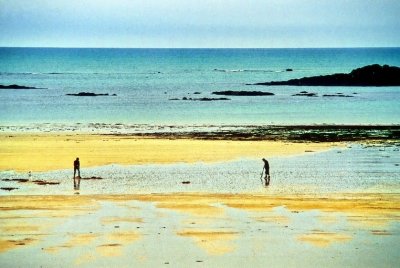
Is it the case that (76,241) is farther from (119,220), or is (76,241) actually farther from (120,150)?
(120,150)

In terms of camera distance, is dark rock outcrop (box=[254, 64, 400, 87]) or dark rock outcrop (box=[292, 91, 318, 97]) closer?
dark rock outcrop (box=[292, 91, 318, 97])

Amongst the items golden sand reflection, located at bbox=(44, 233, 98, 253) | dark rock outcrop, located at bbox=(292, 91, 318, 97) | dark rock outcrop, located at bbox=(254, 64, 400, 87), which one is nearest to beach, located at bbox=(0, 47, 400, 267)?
golden sand reflection, located at bbox=(44, 233, 98, 253)

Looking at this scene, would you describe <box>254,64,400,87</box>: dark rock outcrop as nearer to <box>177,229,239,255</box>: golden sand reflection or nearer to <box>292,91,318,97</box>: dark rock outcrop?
<box>292,91,318,97</box>: dark rock outcrop

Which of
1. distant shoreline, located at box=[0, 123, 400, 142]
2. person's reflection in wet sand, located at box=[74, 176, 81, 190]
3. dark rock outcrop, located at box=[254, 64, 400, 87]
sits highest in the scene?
dark rock outcrop, located at box=[254, 64, 400, 87]

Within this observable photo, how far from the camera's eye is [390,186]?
65.2 feet

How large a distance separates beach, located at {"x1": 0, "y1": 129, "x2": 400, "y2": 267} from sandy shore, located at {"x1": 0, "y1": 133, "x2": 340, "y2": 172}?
0.11 metres

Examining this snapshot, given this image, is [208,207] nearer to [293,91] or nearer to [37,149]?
[37,149]

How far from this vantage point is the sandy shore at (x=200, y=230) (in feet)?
42.4

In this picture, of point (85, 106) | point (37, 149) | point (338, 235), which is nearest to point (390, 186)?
point (338, 235)

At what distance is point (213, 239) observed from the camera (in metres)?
14.1

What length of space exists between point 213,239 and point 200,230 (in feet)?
2.66

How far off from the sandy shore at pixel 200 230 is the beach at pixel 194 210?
2 centimetres

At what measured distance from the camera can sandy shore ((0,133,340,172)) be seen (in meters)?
24.9

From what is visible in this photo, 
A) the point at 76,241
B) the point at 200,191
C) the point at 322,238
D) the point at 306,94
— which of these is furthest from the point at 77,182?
the point at 306,94
